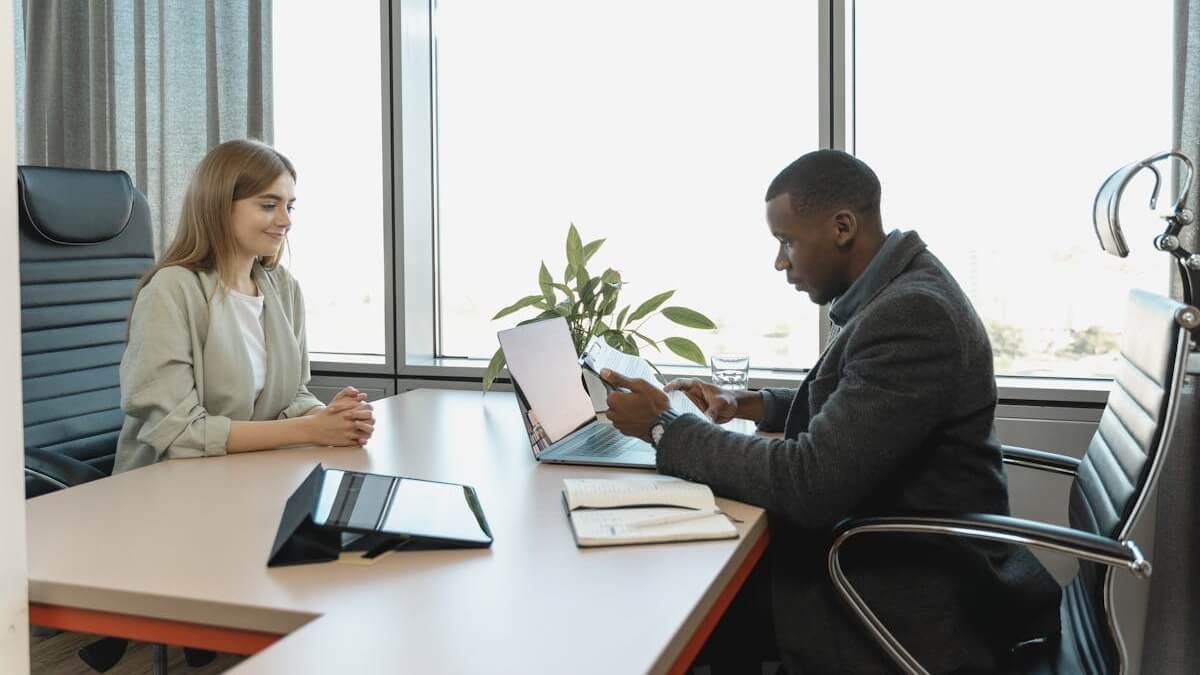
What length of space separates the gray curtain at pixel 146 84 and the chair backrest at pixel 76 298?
70 cm

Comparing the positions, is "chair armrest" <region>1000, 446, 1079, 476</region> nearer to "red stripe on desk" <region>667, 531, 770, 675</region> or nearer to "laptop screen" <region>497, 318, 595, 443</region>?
"red stripe on desk" <region>667, 531, 770, 675</region>

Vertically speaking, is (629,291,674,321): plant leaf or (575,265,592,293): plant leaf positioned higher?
(575,265,592,293): plant leaf

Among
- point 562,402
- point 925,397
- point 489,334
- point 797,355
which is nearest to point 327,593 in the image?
point 925,397

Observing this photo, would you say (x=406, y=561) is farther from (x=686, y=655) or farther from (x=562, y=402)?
(x=562, y=402)

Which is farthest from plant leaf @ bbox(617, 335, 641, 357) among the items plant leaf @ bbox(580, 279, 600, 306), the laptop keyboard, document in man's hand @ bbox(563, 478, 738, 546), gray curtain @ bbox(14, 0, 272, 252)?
gray curtain @ bbox(14, 0, 272, 252)

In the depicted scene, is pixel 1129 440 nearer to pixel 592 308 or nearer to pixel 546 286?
pixel 592 308

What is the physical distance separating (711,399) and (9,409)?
141cm

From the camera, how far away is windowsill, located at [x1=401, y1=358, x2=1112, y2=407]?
2457mm

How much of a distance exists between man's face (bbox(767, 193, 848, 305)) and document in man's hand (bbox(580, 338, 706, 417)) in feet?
0.99

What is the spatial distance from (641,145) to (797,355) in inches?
30.8

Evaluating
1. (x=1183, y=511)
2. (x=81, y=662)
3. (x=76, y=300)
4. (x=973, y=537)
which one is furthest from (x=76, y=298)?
(x=1183, y=511)

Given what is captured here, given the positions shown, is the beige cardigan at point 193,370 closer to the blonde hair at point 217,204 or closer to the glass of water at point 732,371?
the blonde hair at point 217,204

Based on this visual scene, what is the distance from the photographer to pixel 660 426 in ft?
5.33

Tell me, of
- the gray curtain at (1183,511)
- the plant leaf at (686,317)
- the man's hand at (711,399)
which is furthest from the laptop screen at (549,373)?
the gray curtain at (1183,511)
